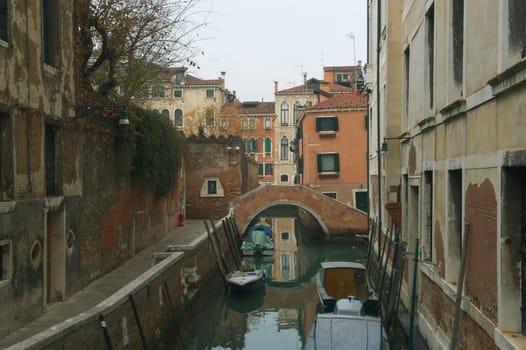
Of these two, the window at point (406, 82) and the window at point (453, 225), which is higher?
the window at point (406, 82)

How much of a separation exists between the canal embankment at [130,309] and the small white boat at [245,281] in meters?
0.67

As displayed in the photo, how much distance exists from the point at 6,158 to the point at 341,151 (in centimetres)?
1886

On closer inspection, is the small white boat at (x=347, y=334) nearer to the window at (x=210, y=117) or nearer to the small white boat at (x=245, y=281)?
the small white boat at (x=245, y=281)

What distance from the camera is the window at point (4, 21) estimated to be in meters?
6.79

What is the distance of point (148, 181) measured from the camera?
13945 mm

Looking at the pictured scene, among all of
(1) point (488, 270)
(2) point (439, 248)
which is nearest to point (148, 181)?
(2) point (439, 248)

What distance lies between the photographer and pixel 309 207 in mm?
21922

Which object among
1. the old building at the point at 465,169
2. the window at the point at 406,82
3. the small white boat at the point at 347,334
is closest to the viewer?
the old building at the point at 465,169

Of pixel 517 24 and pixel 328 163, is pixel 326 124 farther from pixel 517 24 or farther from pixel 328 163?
pixel 517 24

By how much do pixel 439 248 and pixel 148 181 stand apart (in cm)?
881

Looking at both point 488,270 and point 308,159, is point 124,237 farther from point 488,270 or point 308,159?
point 308,159

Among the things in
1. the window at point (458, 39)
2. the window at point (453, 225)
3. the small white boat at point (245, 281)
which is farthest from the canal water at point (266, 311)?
the window at point (458, 39)

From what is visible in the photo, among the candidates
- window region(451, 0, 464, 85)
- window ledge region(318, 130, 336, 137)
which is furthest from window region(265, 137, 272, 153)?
window region(451, 0, 464, 85)

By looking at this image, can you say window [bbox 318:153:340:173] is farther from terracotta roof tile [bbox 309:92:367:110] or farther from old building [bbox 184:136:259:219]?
old building [bbox 184:136:259:219]
